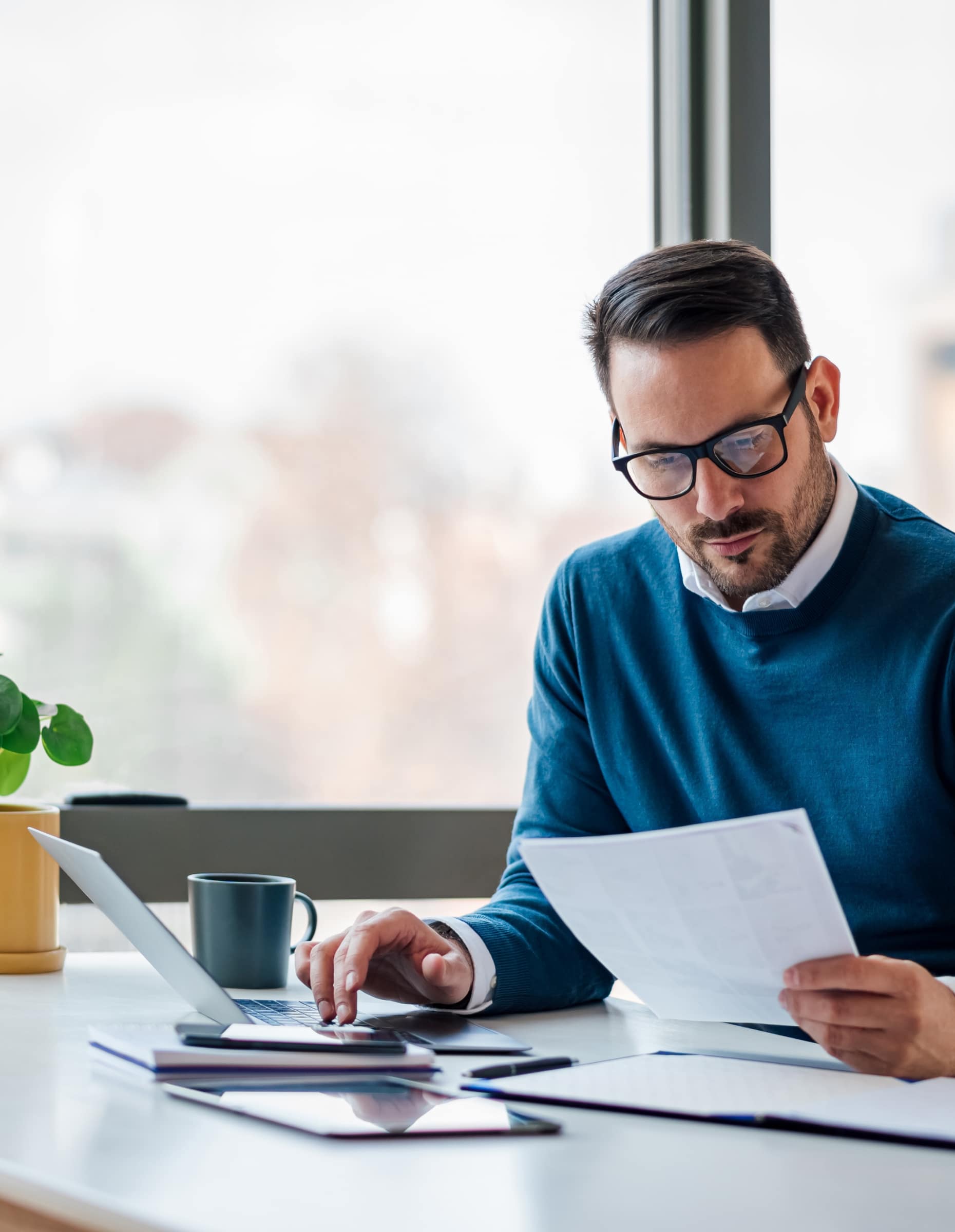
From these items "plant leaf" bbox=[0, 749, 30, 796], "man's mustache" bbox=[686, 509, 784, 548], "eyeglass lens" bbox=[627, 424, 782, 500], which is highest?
"eyeglass lens" bbox=[627, 424, 782, 500]

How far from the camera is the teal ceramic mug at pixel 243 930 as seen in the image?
1244mm

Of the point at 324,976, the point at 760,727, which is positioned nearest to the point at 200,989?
the point at 324,976

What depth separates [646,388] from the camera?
1281 mm

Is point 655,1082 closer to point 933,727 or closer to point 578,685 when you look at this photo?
point 933,727

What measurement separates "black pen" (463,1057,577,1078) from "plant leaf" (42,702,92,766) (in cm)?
68

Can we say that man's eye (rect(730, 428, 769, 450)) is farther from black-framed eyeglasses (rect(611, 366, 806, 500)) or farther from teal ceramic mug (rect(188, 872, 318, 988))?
teal ceramic mug (rect(188, 872, 318, 988))

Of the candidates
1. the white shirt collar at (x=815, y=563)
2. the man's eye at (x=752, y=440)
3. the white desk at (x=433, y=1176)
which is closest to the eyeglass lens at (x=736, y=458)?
the man's eye at (x=752, y=440)

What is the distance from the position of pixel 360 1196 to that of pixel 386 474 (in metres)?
1.41

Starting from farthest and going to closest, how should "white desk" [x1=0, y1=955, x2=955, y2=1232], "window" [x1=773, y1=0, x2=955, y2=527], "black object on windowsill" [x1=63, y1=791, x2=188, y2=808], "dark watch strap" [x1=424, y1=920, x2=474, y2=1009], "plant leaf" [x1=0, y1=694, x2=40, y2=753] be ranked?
"window" [x1=773, y1=0, x2=955, y2=527] → "black object on windowsill" [x1=63, y1=791, x2=188, y2=808] → "plant leaf" [x1=0, y1=694, x2=40, y2=753] → "dark watch strap" [x1=424, y1=920, x2=474, y2=1009] → "white desk" [x1=0, y1=955, x2=955, y2=1232]

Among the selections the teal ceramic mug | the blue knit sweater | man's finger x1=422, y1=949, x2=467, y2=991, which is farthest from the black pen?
the teal ceramic mug

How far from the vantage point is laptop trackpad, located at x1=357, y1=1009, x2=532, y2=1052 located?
0.97m

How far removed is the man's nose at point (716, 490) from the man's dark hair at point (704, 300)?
12cm

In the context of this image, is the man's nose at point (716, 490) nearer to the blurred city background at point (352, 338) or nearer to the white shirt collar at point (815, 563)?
the white shirt collar at point (815, 563)

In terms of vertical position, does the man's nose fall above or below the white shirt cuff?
above
